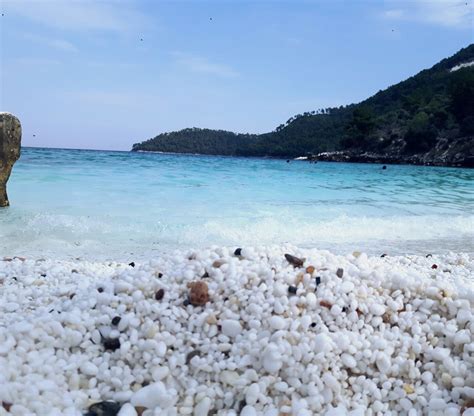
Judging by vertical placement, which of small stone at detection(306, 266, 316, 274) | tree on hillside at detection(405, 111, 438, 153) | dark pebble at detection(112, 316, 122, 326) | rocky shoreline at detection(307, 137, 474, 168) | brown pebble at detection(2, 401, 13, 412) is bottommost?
brown pebble at detection(2, 401, 13, 412)

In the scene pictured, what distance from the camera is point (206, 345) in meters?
2.10

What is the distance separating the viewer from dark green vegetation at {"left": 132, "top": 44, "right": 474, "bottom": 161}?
5888 cm

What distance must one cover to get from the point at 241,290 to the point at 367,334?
662 millimetres

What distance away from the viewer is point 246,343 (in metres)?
2.09

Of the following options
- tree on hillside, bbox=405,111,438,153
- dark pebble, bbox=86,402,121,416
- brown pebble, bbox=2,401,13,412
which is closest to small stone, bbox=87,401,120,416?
dark pebble, bbox=86,402,121,416

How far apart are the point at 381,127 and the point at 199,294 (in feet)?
238

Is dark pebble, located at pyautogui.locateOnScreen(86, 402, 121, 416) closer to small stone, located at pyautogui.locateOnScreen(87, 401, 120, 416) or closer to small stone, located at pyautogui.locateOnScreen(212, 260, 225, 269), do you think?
small stone, located at pyautogui.locateOnScreen(87, 401, 120, 416)

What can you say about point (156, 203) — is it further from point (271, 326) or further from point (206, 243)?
point (271, 326)

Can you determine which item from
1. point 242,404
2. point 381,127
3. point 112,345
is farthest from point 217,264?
point 381,127

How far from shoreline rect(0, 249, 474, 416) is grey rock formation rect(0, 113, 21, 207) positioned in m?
6.36

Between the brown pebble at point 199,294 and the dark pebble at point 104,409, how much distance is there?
0.65m

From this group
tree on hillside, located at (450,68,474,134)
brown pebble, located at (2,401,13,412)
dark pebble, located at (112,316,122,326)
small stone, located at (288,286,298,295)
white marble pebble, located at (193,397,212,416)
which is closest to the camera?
brown pebble, located at (2,401,13,412)

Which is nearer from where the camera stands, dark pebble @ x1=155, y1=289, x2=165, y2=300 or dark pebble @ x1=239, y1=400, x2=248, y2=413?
dark pebble @ x1=239, y1=400, x2=248, y2=413

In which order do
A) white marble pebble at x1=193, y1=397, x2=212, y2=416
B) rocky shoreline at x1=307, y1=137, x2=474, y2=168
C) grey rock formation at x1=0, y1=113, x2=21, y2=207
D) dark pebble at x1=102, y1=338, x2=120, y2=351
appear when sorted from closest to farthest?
white marble pebble at x1=193, y1=397, x2=212, y2=416, dark pebble at x1=102, y1=338, x2=120, y2=351, grey rock formation at x1=0, y1=113, x2=21, y2=207, rocky shoreline at x1=307, y1=137, x2=474, y2=168
